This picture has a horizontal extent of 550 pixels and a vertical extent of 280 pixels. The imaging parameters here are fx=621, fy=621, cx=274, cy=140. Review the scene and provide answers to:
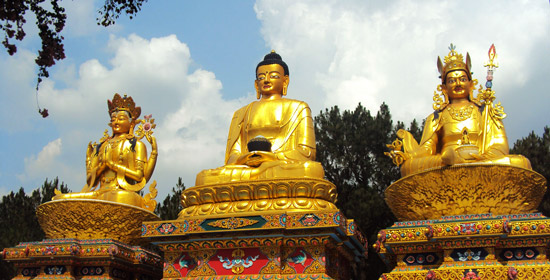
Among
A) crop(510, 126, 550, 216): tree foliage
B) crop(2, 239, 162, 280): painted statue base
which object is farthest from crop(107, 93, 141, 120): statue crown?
crop(510, 126, 550, 216): tree foliage

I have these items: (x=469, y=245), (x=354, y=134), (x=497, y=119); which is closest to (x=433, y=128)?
(x=497, y=119)

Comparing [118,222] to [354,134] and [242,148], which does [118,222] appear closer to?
[242,148]

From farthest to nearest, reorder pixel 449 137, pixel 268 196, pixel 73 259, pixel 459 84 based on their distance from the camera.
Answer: pixel 459 84 → pixel 449 137 → pixel 73 259 → pixel 268 196

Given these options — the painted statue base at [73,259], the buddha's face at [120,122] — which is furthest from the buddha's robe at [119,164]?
the painted statue base at [73,259]

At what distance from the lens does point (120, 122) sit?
1093cm

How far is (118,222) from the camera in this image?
939 centimetres

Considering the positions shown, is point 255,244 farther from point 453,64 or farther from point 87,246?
point 453,64

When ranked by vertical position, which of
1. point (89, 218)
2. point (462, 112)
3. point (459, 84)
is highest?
point (459, 84)

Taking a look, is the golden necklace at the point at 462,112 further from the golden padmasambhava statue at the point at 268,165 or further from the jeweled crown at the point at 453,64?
the golden padmasambhava statue at the point at 268,165

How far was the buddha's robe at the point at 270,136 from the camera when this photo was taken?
8484 millimetres

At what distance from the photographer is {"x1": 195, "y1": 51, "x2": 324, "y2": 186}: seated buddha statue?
839cm

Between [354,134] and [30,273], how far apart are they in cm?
715

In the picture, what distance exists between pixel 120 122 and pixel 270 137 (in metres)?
2.95

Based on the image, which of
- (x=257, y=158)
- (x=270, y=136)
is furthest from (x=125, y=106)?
(x=257, y=158)
